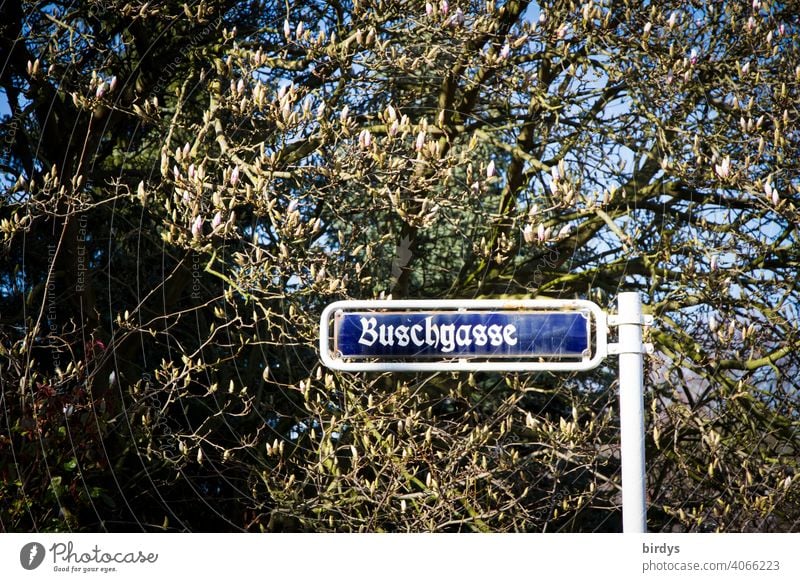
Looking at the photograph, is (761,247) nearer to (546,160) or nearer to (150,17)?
(546,160)

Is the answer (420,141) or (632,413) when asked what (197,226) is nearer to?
(420,141)

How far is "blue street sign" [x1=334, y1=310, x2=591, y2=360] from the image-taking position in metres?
2.01

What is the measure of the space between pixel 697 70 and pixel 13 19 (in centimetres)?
406

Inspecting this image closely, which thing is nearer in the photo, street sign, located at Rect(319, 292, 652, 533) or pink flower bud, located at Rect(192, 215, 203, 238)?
street sign, located at Rect(319, 292, 652, 533)

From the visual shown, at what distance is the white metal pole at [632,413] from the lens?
6.70 ft

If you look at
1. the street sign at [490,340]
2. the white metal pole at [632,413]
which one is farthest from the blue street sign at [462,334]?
the white metal pole at [632,413]

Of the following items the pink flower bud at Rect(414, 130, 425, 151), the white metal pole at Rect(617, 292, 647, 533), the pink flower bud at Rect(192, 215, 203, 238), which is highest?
the pink flower bud at Rect(414, 130, 425, 151)

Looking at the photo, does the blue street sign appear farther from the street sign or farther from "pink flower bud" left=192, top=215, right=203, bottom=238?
"pink flower bud" left=192, top=215, right=203, bottom=238

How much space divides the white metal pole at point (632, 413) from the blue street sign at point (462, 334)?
0.43 feet

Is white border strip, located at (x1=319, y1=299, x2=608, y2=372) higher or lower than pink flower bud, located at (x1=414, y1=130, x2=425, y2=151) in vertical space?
lower

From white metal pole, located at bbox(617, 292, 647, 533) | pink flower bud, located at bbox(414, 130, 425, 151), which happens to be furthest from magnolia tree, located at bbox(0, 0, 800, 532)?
white metal pole, located at bbox(617, 292, 647, 533)

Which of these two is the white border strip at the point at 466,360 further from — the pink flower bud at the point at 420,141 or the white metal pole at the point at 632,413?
the pink flower bud at the point at 420,141

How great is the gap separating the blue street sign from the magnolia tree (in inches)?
75.6

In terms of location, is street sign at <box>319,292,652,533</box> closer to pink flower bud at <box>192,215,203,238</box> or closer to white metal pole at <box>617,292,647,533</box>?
white metal pole at <box>617,292,647,533</box>
